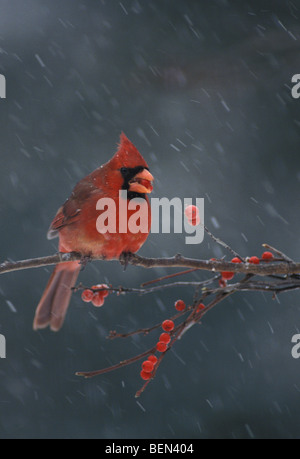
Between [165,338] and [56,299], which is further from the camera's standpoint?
[56,299]

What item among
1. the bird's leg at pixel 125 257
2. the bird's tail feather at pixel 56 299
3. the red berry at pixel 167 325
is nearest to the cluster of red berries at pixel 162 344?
the red berry at pixel 167 325

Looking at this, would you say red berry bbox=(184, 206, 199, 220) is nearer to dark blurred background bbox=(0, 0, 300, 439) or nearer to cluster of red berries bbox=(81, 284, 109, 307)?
cluster of red berries bbox=(81, 284, 109, 307)

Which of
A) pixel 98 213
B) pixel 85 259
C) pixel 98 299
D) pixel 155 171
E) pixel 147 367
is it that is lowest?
pixel 147 367

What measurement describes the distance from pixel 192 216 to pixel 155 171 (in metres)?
1.42

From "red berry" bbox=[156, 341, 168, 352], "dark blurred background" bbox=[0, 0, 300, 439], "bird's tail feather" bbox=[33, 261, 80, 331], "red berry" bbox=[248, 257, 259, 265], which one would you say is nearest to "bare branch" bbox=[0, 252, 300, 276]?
"red berry" bbox=[248, 257, 259, 265]

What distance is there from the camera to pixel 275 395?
1996 millimetres

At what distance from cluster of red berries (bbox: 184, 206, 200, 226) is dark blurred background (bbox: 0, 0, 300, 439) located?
3.68 feet

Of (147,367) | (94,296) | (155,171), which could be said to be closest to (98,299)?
(94,296)

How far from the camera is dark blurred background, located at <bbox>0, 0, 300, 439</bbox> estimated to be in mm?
2004

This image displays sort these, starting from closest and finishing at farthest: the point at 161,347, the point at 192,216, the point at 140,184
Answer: the point at 161,347 → the point at 192,216 → the point at 140,184

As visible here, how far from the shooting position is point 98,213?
3.58 ft

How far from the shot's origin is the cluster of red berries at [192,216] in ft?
2.58

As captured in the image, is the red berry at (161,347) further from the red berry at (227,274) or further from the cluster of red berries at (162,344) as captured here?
the red berry at (227,274)

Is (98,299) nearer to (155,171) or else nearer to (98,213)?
(98,213)
